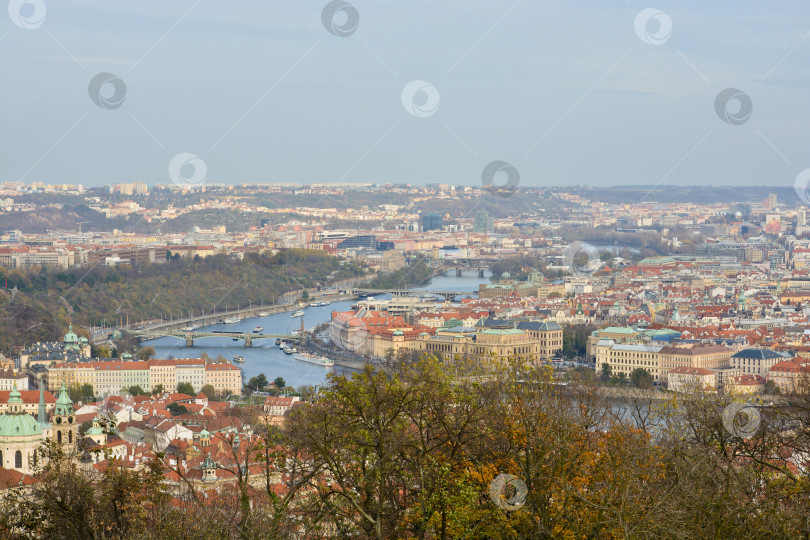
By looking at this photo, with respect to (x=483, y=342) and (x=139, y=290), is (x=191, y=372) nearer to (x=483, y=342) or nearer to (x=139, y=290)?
(x=483, y=342)

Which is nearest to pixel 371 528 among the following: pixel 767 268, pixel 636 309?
pixel 636 309

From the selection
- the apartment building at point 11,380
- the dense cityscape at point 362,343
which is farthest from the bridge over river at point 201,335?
the apartment building at point 11,380

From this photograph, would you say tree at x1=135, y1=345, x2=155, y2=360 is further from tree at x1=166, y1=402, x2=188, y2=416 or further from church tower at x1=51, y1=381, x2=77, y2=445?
church tower at x1=51, y1=381, x2=77, y2=445

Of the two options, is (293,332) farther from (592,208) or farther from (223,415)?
(592,208)

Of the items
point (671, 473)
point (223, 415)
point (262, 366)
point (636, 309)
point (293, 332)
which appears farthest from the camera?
point (636, 309)

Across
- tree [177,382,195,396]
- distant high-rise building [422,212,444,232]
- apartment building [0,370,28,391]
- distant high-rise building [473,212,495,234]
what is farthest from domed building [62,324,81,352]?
distant high-rise building [422,212,444,232]
